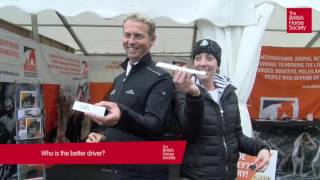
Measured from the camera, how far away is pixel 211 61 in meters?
2.28

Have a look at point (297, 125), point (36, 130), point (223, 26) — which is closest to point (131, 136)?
point (223, 26)

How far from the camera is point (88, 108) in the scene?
1.80 meters

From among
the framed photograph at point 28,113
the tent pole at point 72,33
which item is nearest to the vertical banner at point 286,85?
the tent pole at point 72,33

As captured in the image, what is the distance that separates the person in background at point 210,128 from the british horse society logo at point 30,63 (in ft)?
12.3

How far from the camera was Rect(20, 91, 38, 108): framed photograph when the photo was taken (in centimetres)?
537

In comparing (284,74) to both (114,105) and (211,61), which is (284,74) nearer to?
(211,61)

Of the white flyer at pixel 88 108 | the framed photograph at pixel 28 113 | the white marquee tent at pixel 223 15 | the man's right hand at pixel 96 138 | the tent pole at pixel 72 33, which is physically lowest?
the framed photograph at pixel 28 113

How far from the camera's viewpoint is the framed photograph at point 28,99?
537cm

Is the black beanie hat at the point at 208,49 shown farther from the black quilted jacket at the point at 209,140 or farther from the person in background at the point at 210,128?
the black quilted jacket at the point at 209,140

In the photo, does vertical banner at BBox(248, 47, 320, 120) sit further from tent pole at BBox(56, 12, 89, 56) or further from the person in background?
the person in background

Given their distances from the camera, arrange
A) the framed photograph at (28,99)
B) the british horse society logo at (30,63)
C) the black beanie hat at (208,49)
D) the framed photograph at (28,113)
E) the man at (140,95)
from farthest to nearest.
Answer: the british horse society logo at (30,63) → the framed photograph at (28,99) → the framed photograph at (28,113) → the black beanie hat at (208,49) → the man at (140,95)

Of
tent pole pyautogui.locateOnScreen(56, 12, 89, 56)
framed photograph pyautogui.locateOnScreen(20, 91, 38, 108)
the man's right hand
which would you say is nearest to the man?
the man's right hand

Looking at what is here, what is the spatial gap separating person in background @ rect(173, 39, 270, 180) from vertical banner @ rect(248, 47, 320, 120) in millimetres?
4749

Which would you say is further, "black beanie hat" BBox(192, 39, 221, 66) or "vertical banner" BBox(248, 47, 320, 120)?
"vertical banner" BBox(248, 47, 320, 120)
